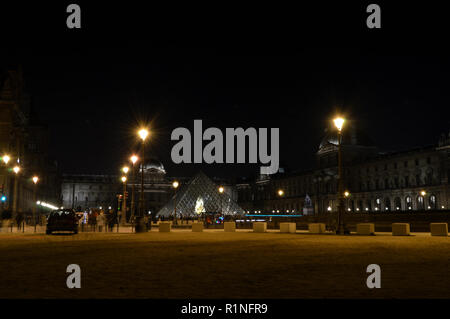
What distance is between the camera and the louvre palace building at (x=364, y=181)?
8304 cm

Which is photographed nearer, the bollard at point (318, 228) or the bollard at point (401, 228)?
the bollard at point (401, 228)

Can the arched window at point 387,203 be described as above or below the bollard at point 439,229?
above

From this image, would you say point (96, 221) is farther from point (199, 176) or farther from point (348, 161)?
point (348, 161)

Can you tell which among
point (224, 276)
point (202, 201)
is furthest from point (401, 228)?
point (202, 201)

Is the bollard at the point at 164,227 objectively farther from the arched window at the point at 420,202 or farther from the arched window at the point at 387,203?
the arched window at the point at 387,203

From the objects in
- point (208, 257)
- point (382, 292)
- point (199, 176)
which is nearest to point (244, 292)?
point (382, 292)

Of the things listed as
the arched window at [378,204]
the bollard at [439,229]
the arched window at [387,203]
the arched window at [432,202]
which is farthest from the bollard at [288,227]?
the arched window at [378,204]

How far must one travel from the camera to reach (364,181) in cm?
10381

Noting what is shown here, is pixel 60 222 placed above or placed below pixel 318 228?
above

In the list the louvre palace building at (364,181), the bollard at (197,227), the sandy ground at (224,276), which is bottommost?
the bollard at (197,227)

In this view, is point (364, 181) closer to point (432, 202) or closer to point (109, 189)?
point (432, 202)

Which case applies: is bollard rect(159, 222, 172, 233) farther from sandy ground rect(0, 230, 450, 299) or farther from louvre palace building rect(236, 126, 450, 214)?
louvre palace building rect(236, 126, 450, 214)
